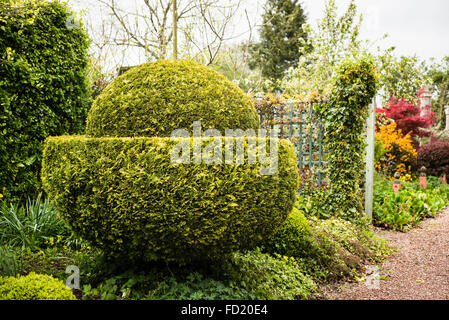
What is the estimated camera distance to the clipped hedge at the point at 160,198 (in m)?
2.42

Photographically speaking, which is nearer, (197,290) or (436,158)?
(197,290)

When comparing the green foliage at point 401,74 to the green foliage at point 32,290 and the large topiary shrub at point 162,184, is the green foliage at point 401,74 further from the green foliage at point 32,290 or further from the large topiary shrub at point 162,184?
the green foliage at point 32,290

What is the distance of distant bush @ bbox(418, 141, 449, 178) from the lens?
36.0ft

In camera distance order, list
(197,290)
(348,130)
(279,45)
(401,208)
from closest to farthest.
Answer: (197,290) < (348,130) < (401,208) < (279,45)

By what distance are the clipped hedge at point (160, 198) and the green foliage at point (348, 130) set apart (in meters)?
3.14

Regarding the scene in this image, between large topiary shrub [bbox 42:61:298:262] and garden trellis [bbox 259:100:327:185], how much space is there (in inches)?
136

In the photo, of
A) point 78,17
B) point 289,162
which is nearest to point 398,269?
point 289,162

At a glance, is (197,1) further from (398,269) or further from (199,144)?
(398,269)

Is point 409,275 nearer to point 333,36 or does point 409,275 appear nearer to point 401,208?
point 401,208

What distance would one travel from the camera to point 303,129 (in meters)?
6.39

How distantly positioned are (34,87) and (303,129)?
4511 millimetres

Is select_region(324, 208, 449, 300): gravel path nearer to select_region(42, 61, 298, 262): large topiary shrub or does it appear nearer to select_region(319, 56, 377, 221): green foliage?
select_region(319, 56, 377, 221): green foliage

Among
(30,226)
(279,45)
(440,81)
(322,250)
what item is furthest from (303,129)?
(440,81)
